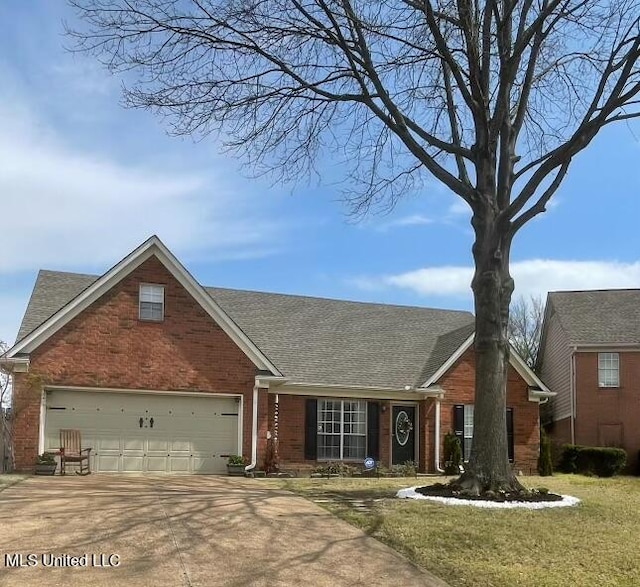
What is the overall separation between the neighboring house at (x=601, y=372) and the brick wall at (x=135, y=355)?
1535 cm

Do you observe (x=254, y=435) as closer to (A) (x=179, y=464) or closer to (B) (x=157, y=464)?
(A) (x=179, y=464)

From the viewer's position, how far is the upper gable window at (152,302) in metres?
20.8

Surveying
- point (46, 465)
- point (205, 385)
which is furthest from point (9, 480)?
point (205, 385)

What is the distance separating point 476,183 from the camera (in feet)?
Result: 52.3

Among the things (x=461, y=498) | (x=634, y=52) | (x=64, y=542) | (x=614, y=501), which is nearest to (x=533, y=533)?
(x=461, y=498)

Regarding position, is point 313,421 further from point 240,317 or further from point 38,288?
point 38,288

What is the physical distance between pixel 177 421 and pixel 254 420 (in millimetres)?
2023

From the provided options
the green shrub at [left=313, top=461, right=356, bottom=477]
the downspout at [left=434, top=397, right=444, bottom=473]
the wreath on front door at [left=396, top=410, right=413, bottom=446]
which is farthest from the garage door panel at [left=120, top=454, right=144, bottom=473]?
the downspout at [left=434, top=397, right=444, bottom=473]

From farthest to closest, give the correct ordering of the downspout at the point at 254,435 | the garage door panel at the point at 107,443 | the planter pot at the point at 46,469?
the downspout at the point at 254,435 → the garage door panel at the point at 107,443 → the planter pot at the point at 46,469

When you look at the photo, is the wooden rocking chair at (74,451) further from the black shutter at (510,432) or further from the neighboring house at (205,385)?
the black shutter at (510,432)

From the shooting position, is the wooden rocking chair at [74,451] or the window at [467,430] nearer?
the wooden rocking chair at [74,451]

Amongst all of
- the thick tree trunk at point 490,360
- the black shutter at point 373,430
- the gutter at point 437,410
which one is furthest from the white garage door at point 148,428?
the thick tree trunk at point 490,360

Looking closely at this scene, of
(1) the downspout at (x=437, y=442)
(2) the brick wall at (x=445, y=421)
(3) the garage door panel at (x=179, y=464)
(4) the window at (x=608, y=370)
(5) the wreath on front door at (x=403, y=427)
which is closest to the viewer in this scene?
(3) the garage door panel at (x=179, y=464)

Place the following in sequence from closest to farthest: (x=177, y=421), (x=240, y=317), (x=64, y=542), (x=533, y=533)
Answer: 1. (x=64, y=542)
2. (x=533, y=533)
3. (x=177, y=421)
4. (x=240, y=317)
